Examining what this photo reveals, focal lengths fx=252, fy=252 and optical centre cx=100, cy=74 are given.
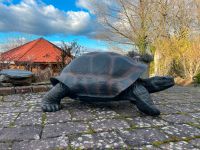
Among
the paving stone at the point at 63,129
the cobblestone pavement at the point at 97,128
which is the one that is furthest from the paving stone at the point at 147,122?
the paving stone at the point at 63,129

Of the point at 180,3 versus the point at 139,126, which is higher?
the point at 180,3

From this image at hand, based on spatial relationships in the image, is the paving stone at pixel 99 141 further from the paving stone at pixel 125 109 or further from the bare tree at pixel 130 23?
the bare tree at pixel 130 23

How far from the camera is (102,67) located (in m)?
3.12

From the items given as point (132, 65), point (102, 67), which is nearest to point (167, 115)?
point (132, 65)

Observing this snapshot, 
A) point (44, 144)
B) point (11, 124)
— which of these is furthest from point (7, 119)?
point (44, 144)

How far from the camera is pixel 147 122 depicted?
2633mm

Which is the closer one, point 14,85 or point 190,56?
point 14,85

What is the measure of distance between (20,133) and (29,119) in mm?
467

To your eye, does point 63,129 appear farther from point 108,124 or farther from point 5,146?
point 5,146

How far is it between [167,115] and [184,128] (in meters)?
0.49

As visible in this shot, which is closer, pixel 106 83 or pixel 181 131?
pixel 181 131

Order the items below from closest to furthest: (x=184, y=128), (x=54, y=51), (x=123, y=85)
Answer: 1. (x=184, y=128)
2. (x=123, y=85)
3. (x=54, y=51)

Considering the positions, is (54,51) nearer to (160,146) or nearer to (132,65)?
(132,65)

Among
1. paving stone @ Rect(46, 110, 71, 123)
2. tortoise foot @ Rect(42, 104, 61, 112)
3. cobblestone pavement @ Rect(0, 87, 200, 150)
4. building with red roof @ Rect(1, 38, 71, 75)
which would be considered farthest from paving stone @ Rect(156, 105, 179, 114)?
building with red roof @ Rect(1, 38, 71, 75)
